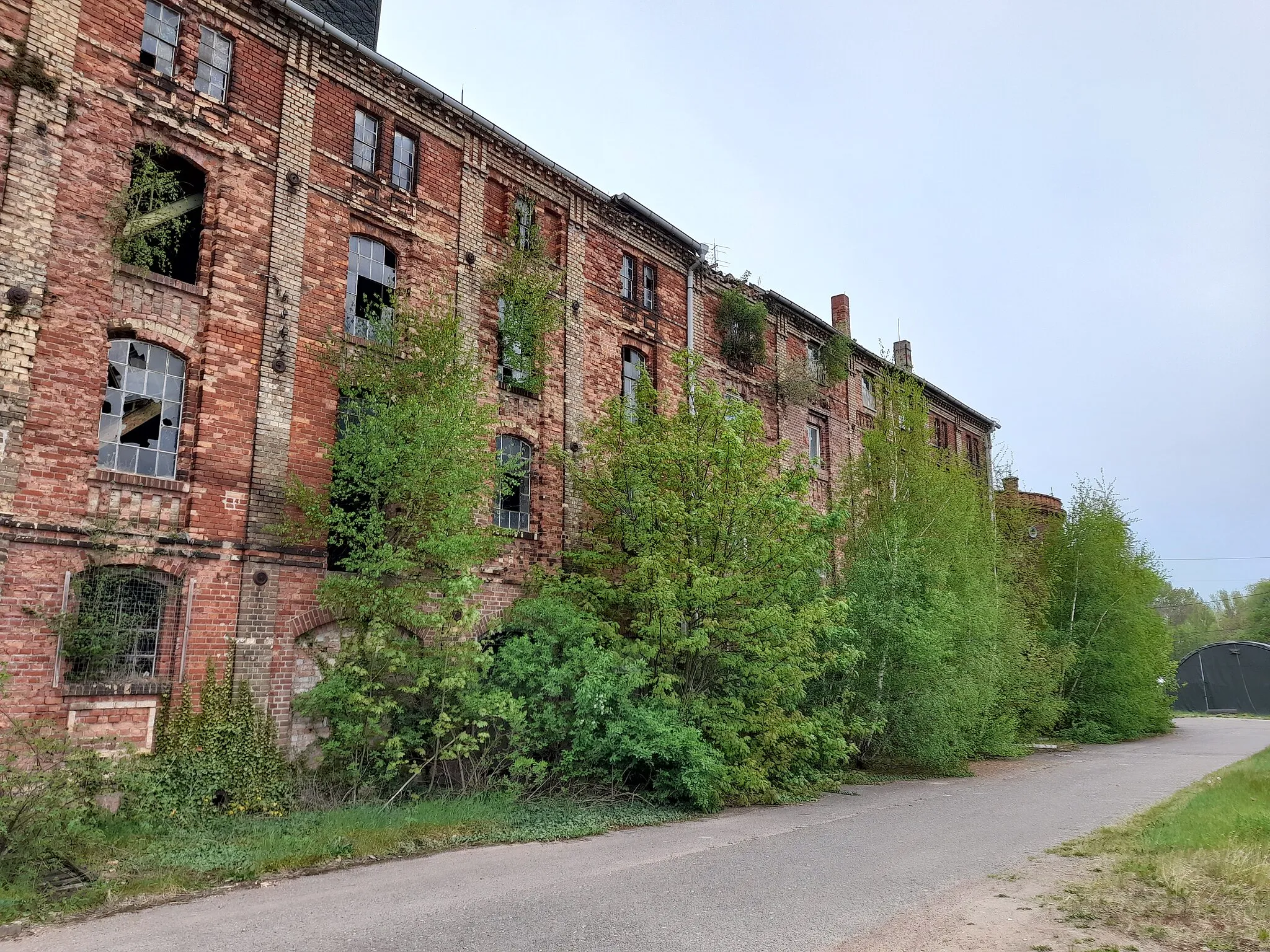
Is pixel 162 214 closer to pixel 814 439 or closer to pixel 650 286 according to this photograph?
pixel 650 286

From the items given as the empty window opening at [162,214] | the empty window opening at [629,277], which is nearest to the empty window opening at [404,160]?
the empty window opening at [162,214]

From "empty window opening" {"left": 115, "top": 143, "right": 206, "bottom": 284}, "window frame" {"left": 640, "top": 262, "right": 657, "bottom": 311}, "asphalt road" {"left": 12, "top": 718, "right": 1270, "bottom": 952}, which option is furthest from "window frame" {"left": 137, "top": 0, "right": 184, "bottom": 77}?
"asphalt road" {"left": 12, "top": 718, "right": 1270, "bottom": 952}

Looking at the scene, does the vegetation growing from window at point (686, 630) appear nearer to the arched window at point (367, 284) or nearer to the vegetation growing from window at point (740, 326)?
the arched window at point (367, 284)

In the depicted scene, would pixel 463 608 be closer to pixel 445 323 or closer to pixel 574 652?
pixel 574 652

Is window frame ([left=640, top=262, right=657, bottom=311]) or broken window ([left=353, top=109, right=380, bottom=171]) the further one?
window frame ([left=640, top=262, right=657, bottom=311])

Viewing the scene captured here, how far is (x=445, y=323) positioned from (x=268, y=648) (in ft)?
18.1

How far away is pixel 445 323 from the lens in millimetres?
13656

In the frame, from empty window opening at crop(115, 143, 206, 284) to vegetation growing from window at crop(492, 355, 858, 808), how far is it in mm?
7329

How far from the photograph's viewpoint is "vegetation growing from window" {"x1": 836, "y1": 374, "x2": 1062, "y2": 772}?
17.5m

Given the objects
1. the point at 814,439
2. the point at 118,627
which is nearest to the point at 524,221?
the point at 118,627

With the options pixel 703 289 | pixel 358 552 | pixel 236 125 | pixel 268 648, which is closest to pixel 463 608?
pixel 358 552

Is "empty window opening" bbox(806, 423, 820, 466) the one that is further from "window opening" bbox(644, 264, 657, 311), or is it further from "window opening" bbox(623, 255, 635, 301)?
"window opening" bbox(623, 255, 635, 301)

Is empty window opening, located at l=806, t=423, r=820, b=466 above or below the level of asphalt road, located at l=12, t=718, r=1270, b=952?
above

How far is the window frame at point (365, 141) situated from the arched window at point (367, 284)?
129 cm
